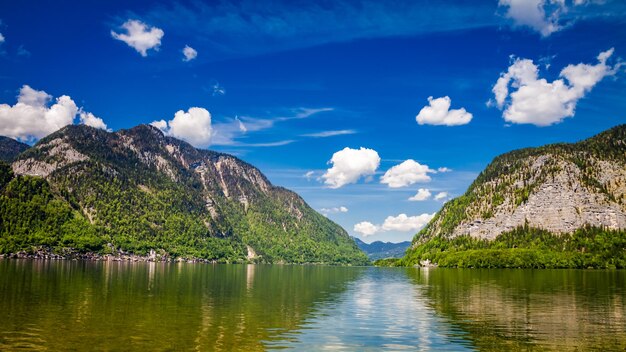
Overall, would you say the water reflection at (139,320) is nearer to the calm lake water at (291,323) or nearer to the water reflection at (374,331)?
the calm lake water at (291,323)

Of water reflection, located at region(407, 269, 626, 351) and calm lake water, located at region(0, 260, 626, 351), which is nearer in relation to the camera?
calm lake water, located at region(0, 260, 626, 351)

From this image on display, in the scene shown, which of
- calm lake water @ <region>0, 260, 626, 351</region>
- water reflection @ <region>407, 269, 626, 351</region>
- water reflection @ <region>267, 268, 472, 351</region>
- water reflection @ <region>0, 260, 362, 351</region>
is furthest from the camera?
water reflection @ <region>407, 269, 626, 351</region>

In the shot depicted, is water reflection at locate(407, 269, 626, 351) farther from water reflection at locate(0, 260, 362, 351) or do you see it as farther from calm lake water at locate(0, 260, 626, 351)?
water reflection at locate(0, 260, 362, 351)

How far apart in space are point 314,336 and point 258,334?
4.84 meters

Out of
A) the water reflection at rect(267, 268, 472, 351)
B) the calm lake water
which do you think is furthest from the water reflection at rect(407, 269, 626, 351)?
the water reflection at rect(267, 268, 472, 351)

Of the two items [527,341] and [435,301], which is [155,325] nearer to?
[527,341]

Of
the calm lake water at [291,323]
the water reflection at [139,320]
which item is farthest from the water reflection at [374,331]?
the water reflection at [139,320]

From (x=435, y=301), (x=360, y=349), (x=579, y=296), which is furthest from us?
(x=579, y=296)

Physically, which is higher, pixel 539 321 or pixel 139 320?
pixel 139 320

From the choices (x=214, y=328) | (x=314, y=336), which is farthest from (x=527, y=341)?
(x=214, y=328)

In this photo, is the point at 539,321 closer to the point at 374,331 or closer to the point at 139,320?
the point at 374,331

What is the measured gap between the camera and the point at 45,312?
4953 centimetres

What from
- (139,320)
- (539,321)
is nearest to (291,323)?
(139,320)

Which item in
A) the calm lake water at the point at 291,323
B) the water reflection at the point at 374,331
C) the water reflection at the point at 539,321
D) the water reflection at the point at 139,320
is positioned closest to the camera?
the water reflection at the point at 139,320
